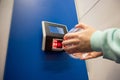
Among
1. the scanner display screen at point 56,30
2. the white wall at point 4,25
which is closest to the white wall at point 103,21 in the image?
the scanner display screen at point 56,30

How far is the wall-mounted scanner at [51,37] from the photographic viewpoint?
78 centimetres

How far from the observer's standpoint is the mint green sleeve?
41 cm

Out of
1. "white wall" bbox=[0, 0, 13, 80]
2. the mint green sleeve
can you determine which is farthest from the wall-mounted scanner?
the mint green sleeve

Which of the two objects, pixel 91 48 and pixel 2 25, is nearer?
pixel 91 48

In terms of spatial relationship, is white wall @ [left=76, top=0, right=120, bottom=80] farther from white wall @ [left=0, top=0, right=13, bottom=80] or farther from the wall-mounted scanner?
white wall @ [left=0, top=0, right=13, bottom=80]

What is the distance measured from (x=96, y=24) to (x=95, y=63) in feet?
0.71

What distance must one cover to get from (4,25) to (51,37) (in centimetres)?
27

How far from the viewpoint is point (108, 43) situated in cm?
42

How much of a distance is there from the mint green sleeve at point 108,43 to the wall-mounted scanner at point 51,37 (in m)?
0.35

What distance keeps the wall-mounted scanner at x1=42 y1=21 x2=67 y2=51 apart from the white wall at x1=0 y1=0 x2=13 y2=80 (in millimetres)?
183

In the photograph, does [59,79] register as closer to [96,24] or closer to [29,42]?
[29,42]

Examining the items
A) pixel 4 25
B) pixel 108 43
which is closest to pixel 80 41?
pixel 108 43

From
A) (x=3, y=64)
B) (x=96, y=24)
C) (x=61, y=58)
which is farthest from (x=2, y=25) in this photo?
(x=96, y=24)

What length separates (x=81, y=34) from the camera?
0.48 metres
